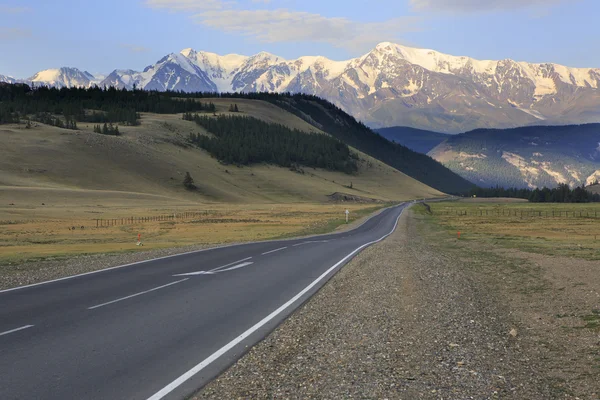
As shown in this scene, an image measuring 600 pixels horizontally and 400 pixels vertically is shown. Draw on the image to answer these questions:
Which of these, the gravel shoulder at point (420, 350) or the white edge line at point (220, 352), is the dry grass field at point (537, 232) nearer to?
the gravel shoulder at point (420, 350)

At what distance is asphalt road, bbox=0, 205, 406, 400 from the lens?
29.5 feet

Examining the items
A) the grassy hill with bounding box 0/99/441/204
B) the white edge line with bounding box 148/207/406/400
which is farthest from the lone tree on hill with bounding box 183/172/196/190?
the white edge line with bounding box 148/207/406/400

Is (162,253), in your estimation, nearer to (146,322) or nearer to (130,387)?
(146,322)

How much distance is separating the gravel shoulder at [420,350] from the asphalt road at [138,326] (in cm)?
78

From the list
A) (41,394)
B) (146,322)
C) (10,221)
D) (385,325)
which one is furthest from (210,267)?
(10,221)

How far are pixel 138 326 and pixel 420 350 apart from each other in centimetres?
627

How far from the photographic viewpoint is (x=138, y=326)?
42.2ft

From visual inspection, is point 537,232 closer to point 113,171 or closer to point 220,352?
point 220,352

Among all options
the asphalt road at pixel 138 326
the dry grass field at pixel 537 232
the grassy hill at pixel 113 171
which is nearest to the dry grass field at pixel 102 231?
the asphalt road at pixel 138 326

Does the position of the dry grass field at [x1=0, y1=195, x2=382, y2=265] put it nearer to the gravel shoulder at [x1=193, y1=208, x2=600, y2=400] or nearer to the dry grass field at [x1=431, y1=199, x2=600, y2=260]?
the dry grass field at [x1=431, y1=199, x2=600, y2=260]

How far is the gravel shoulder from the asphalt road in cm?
78

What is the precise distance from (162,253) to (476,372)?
2403 cm

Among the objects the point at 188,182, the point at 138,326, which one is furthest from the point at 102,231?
the point at 188,182

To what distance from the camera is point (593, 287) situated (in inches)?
719
